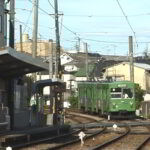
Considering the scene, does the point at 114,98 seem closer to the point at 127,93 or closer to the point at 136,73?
the point at 127,93

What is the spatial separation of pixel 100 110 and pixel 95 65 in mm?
56569

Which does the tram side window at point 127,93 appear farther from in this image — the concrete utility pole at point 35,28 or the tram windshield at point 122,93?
the concrete utility pole at point 35,28

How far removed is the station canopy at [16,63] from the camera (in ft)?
61.5

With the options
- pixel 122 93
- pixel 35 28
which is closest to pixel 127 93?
pixel 122 93

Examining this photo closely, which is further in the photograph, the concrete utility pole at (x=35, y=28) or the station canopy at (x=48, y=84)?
the concrete utility pole at (x=35, y=28)

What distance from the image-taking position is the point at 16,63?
21.1 meters

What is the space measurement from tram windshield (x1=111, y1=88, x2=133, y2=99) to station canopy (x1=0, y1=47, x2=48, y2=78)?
18.7m

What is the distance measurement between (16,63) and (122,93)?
22252 mm

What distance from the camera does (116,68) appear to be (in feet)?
296

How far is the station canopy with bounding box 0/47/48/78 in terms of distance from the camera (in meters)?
18.8

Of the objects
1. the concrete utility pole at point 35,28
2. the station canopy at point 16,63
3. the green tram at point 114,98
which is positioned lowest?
the green tram at point 114,98

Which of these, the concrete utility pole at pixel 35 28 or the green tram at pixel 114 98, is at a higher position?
the concrete utility pole at pixel 35 28

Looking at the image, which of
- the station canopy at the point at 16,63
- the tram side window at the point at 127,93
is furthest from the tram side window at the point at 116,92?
the station canopy at the point at 16,63

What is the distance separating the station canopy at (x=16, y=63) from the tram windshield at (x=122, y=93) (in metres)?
18.7
